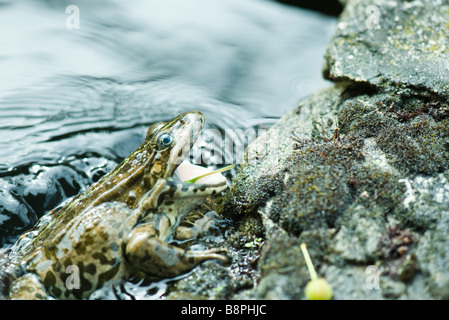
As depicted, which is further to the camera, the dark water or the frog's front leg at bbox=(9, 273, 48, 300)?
the dark water

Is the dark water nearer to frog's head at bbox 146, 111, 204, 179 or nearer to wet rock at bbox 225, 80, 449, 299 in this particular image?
frog's head at bbox 146, 111, 204, 179

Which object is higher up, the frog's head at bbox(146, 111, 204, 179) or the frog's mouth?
the frog's head at bbox(146, 111, 204, 179)

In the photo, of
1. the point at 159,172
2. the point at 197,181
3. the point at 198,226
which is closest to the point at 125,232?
the point at 159,172

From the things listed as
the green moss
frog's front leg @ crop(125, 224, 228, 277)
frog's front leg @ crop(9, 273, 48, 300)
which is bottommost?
frog's front leg @ crop(9, 273, 48, 300)

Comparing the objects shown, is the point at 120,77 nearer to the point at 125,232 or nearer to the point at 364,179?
the point at 125,232

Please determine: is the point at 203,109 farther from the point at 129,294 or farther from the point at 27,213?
the point at 129,294

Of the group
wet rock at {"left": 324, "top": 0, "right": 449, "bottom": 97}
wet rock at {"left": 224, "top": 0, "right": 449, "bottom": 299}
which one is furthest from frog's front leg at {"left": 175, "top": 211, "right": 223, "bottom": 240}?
wet rock at {"left": 324, "top": 0, "right": 449, "bottom": 97}

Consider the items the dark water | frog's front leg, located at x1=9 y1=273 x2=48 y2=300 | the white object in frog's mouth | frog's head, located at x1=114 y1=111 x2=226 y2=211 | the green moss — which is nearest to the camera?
frog's front leg, located at x1=9 y1=273 x2=48 y2=300

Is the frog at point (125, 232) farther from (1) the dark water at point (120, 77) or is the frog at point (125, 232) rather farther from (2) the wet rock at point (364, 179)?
(1) the dark water at point (120, 77)
